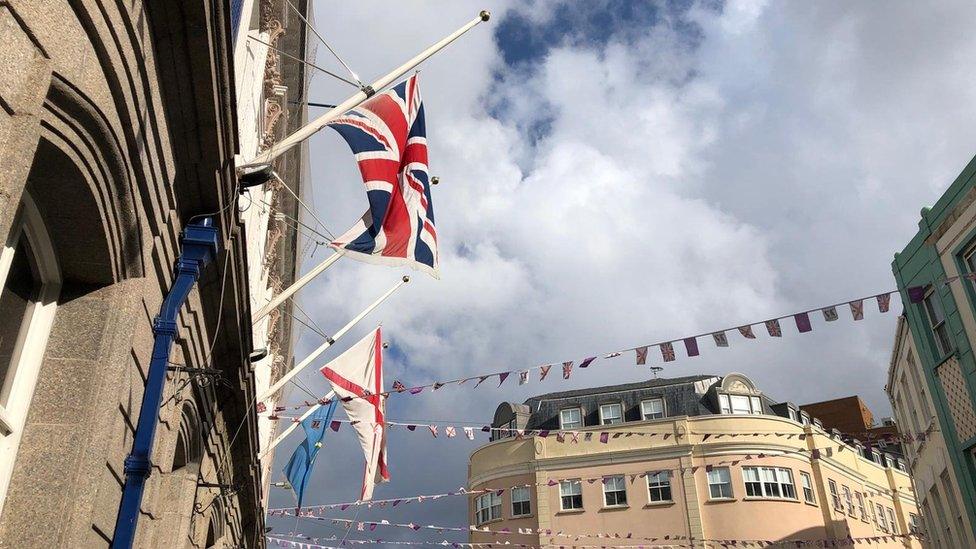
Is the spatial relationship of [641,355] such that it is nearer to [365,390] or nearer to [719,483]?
[365,390]

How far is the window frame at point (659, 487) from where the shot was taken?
34562mm

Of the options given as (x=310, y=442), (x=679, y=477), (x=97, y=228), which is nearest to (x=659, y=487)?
(x=679, y=477)

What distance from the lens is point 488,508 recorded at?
37750 mm

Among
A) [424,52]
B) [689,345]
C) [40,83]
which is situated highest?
[424,52]

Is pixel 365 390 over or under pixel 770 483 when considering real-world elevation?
under

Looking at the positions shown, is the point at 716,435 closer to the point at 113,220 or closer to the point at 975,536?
the point at 975,536

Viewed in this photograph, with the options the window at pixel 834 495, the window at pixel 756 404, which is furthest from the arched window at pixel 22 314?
the window at pixel 834 495

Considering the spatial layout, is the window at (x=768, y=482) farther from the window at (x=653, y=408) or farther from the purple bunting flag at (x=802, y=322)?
the purple bunting flag at (x=802, y=322)

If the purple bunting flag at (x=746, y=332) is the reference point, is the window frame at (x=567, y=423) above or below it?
above

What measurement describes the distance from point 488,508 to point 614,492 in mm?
6401

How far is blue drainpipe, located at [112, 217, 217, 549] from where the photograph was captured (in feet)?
18.9

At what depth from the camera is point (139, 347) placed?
599 cm

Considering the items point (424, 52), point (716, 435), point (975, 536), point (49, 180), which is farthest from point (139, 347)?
point (716, 435)

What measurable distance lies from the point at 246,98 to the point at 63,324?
630cm
